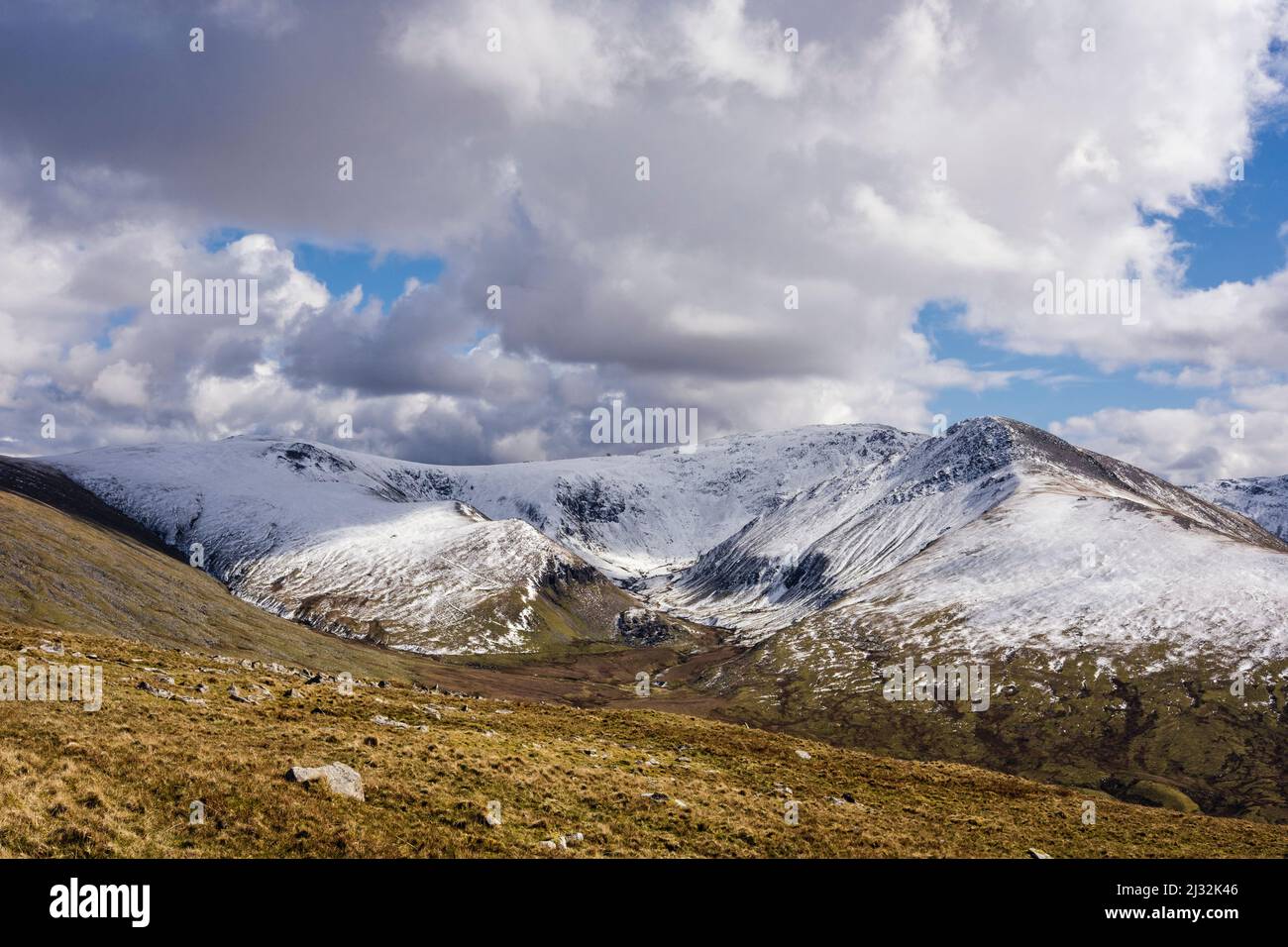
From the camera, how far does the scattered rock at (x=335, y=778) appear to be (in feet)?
86.0

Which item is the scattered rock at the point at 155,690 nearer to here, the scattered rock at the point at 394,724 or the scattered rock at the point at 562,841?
the scattered rock at the point at 394,724

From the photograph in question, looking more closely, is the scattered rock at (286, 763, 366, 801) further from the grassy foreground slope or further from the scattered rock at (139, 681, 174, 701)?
the scattered rock at (139, 681, 174, 701)

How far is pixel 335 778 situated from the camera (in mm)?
26859

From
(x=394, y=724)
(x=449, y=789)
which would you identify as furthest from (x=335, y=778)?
(x=394, y=724)

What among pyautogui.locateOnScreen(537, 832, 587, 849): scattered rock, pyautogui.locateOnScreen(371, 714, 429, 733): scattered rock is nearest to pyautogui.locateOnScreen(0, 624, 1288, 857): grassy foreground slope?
pyautogui.locateOnScreen(537, 832, 587, 849): scattered rock

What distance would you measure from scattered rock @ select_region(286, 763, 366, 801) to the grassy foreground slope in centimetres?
49

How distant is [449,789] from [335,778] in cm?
430

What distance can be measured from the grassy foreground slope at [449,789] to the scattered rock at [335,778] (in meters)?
0.49

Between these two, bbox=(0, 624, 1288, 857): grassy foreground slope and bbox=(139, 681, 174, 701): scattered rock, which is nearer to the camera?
bbox=(0, 624, 1288, 857): grassy foreground slope

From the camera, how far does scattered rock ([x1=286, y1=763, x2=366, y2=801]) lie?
26.2 m
